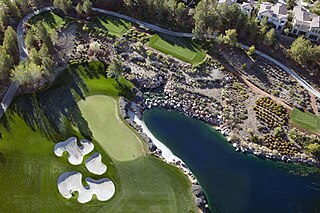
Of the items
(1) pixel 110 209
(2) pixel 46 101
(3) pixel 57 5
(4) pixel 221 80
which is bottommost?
(1) pixel 110 209

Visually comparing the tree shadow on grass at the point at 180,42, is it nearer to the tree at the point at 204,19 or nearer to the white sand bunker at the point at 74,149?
the tree at the point at 204,19

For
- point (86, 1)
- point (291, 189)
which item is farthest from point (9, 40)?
point (291, 189)

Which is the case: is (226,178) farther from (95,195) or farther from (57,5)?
(57,5)

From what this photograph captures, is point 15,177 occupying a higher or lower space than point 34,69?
lower

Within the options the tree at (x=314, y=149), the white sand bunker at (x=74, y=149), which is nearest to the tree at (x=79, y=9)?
the white sand bunker at (x=74, y=149)

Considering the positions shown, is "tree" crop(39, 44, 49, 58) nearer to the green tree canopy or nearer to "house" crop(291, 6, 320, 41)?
the green tree canopy

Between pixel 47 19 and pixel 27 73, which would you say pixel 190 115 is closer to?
pixel 27 73
